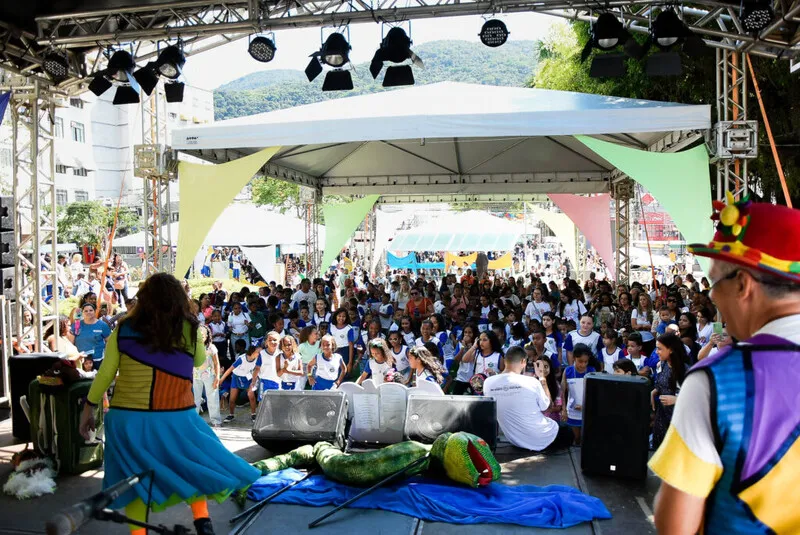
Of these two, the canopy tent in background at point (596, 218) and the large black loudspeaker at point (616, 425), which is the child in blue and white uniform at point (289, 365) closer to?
the large black loudspeaker at point (616, 425)

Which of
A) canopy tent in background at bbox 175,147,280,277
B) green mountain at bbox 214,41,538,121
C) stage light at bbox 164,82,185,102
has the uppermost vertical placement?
green mountain at bbox 214,41,538,121

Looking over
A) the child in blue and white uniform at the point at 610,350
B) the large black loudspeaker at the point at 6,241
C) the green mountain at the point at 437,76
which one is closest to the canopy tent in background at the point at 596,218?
the child in blue and white uniform at the point at 610,350

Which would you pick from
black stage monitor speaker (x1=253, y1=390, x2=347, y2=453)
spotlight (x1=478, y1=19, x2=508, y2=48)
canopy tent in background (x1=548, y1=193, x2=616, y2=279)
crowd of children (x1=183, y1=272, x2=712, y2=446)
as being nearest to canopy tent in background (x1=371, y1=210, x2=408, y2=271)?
canopy tent in background (x1=548, y1=193, x2=616, y2=279)

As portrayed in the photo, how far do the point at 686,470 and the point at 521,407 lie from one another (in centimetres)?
490

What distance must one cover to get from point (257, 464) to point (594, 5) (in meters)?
6.23

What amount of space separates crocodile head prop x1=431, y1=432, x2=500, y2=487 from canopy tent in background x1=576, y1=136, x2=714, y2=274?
428 cm

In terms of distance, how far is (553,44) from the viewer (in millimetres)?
21109

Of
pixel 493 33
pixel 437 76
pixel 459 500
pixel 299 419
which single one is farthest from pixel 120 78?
pixel 437 76

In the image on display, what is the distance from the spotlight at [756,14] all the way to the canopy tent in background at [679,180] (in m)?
1.53

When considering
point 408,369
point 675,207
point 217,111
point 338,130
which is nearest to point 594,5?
point 675,207

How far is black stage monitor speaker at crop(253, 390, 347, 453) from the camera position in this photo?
5.89m

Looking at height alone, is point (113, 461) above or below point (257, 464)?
above

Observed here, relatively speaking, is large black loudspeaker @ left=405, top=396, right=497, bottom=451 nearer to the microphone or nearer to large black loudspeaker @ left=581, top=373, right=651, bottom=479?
large black loudspeaker @ left=581, top=373, right=651, bottom=479

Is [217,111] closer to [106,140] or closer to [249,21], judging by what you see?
[106,140]
